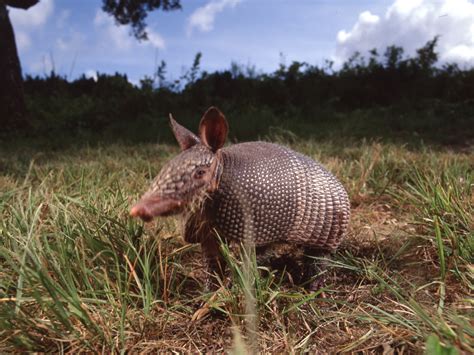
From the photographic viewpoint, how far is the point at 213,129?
2186 millimetres

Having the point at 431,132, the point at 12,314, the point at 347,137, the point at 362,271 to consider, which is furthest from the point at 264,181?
the point at 431,132

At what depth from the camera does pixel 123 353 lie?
185 cm

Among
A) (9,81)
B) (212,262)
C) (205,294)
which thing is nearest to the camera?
(205,294)

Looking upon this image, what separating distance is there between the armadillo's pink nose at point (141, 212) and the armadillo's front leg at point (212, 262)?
0.51 meters

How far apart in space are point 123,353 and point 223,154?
1.04m

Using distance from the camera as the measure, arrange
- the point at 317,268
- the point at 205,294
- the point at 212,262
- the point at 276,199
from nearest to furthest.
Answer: the point at 205,294, the point at 276,199, the point at 212,262, the point at 317,268

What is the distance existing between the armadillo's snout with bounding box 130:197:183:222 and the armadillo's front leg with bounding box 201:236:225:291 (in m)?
0.39

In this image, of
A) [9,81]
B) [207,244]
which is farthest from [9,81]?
[207,244]

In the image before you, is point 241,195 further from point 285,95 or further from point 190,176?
point 285,95

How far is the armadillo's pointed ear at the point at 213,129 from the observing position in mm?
2143

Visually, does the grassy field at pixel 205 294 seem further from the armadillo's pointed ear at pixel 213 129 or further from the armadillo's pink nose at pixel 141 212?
the armadillo's pointed ear at pixel 213 129

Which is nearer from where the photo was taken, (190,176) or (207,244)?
(190,176)

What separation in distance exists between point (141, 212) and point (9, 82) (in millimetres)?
10183

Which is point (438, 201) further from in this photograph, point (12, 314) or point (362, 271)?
point (12, 314)
